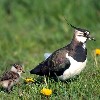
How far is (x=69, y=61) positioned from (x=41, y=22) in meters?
7.20

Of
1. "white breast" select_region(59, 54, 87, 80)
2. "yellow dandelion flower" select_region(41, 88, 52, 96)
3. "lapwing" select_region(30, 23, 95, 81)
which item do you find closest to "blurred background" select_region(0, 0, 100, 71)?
"lapwing" select_region(30, 23, 95, 81)

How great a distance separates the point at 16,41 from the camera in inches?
547

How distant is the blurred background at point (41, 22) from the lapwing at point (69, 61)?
193 inches

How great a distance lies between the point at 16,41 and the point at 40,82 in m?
5.84

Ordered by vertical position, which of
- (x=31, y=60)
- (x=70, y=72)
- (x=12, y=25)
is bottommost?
(x=70, y=72)

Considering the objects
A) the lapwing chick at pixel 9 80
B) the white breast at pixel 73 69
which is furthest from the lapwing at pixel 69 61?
the lapwing chick at pixel 9 80

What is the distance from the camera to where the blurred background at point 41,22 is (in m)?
13.6

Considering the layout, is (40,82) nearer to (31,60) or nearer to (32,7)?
(31,60)

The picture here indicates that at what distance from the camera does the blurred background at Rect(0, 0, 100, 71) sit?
1362 cm

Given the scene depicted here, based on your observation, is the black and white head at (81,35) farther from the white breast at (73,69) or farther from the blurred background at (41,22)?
the blurred background at (41,22)

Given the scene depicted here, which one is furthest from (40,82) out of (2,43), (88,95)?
(2,43)

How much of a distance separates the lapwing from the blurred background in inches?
193

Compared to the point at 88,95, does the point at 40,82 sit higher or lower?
higher

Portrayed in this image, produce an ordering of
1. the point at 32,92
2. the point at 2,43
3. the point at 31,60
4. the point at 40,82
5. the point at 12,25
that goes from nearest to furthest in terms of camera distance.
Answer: the point at 32,92 → the point at 40,82 → the point at 31,60 → the point at 2,43 → the point at 12,25
